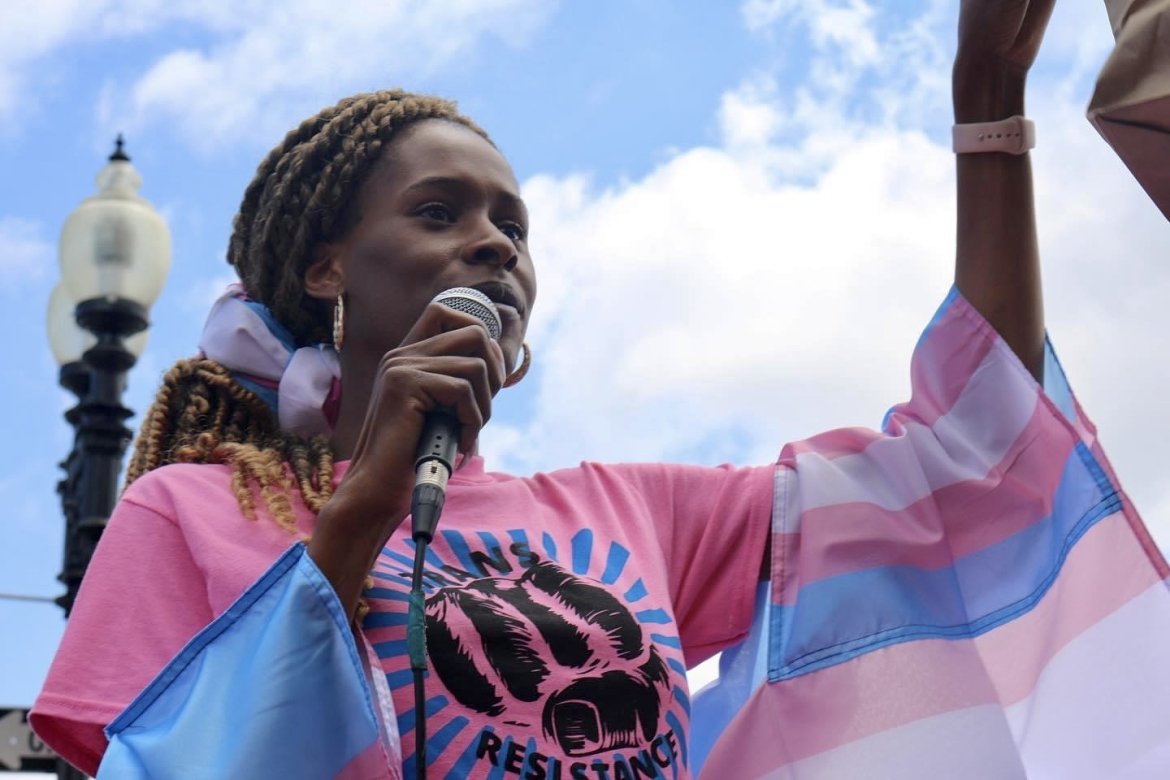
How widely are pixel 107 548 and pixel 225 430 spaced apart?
0.43 m

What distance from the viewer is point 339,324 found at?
9.48ft

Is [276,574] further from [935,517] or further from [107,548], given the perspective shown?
[935,517]

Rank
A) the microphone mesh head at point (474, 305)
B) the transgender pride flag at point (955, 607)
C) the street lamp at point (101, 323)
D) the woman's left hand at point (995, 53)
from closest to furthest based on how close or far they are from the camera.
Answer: the microphone mesh head at point (474, 305) → the transgender pride flag at point (955, 607) → the woman's left hand at point (995, 53) → the street lamp at point (101, 323)

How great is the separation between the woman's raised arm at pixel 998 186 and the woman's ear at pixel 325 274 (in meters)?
1.10

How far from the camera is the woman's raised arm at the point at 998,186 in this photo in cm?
263

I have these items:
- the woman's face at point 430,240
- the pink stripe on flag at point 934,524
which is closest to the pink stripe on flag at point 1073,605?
the pink stripe on flag at point 934,524

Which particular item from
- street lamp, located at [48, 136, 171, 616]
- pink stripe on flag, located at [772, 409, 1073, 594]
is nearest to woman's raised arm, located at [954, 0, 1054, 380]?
pink stripe on flag, located at [772, 409, 1073, 594]

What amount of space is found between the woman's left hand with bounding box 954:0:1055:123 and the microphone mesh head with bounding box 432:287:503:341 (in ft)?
2.87

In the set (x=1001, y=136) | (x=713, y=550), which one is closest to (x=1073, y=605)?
(x=713, y=550)

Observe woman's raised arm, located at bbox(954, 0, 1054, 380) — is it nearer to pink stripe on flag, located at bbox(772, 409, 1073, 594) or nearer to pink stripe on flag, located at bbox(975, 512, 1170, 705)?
pink stripe on flag, located at bbox(772, 409, 1073, 594)

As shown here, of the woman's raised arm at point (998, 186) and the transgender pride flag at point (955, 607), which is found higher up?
the woman's raised arm at point (998, 186)

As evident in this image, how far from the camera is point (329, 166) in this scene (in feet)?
9.91

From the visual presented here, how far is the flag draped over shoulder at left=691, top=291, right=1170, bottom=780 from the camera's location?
248 cm

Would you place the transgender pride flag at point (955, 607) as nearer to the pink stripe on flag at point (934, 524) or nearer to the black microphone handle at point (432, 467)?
the pink stripe on flag at point (934, 524)
